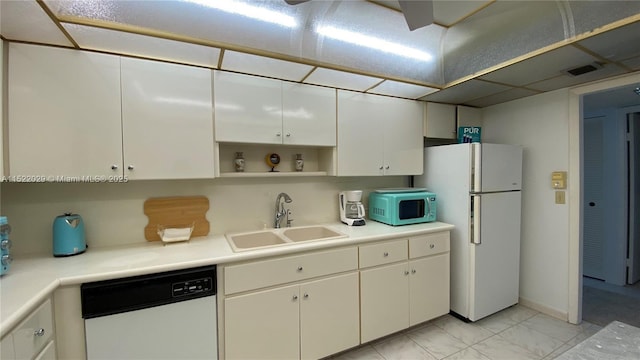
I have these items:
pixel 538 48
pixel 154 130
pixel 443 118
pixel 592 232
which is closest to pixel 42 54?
pixel 154 130

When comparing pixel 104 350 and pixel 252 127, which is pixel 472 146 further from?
pixel 104 350

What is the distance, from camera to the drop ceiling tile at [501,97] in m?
2.52

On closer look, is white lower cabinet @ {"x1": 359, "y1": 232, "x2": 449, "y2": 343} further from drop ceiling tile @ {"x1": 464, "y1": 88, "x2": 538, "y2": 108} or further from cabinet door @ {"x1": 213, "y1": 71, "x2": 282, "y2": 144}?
drop ceiling tile @ {"x1": 464, "y1": 88, "x2": 538, "y2": 108}

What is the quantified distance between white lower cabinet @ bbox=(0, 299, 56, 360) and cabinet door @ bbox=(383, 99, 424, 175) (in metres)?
2.40

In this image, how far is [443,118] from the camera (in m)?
2.83

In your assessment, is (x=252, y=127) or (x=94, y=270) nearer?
(x=94, y=270)

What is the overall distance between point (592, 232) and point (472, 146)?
263 centimetres

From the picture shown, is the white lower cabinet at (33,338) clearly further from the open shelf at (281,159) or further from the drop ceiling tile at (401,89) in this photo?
the drop ceiling tile at (401,89)

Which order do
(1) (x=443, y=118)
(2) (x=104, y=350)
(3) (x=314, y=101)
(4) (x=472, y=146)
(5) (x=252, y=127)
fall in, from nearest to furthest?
(2) (x=104, y=350)
(5) (x=252, y=127)
(3) (x=314, y=101)
(4) (x=472, y=146)
(1) (x=443, y=118)

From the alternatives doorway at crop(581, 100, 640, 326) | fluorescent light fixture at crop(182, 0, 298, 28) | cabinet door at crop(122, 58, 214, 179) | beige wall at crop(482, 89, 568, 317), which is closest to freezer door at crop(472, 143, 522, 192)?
beige wall at crop(482, 89, 568, 317)

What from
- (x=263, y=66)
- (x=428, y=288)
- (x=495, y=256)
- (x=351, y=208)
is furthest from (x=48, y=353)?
(x=495, y=256)

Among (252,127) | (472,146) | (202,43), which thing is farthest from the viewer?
(472,146)

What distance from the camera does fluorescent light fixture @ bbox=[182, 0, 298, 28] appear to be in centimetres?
146

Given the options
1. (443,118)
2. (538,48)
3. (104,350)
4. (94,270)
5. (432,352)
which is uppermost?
(538,48)
